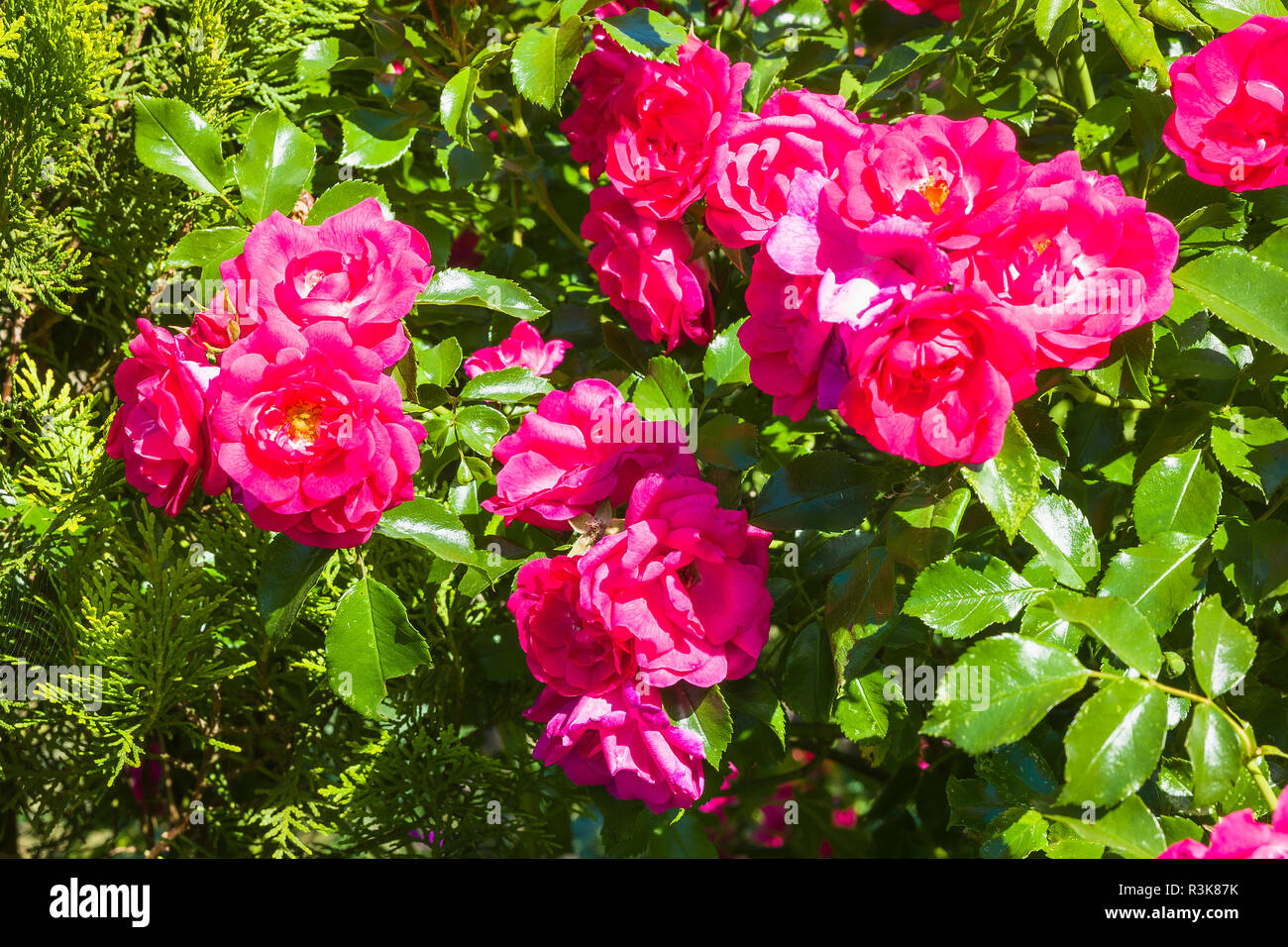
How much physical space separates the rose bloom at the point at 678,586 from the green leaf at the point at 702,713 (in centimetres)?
5

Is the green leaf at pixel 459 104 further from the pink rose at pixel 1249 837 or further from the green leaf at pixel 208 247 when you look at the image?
the pink rose at pixel 1249 837

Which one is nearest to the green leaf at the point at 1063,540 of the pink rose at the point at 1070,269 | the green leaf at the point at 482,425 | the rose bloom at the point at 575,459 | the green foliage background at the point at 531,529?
the green foliage background at the point at 531,529

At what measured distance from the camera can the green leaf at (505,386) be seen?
1.27m

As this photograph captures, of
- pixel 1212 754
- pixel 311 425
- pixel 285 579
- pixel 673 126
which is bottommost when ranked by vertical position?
pixel 285 579

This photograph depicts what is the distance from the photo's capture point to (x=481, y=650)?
1566mm

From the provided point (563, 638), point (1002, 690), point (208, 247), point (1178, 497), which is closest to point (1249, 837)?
point (1002, 690)

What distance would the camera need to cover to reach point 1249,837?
80cm

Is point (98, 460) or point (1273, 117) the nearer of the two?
point (1273, 117)

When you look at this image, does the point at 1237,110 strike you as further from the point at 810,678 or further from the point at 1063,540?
the point at 810,678

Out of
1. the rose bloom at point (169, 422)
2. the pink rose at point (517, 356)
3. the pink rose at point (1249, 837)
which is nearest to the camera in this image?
the pink rose at point (1249, 837)

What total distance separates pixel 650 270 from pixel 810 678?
A: 521mm

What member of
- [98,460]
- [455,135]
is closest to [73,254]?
[98,460]
